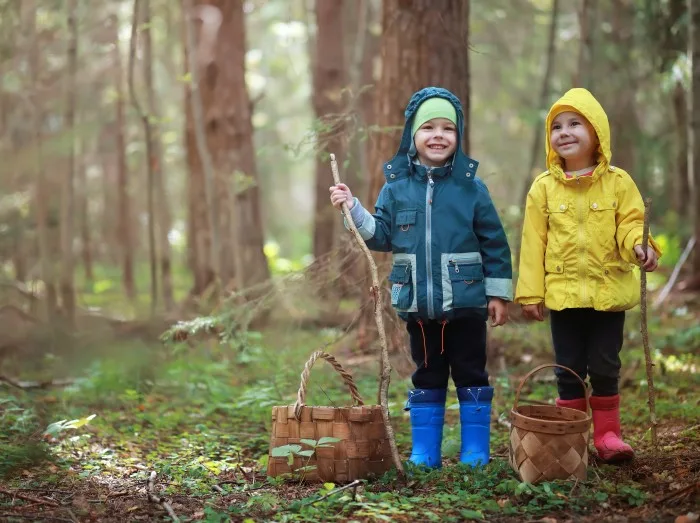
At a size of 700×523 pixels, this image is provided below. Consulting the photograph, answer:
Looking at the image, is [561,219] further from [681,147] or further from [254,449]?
[681,147]

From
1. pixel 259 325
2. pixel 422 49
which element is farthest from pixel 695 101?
pixel 259 325

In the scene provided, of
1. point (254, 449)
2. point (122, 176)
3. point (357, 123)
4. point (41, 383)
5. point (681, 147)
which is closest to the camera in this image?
point (254, 449)

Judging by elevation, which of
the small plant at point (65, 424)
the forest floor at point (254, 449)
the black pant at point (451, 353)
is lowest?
the forest floor at point (254, 449)

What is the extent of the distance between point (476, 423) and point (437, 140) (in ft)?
5.19

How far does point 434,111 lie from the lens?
4.09 m

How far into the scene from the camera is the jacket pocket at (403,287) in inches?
159

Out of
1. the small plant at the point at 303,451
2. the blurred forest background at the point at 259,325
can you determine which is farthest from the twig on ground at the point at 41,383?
the small plant at the point at 303,451

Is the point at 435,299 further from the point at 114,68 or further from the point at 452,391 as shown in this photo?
the point at 114,68

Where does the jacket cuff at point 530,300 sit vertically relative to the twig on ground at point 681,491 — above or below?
above

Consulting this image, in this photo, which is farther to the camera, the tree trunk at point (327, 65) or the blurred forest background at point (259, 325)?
the tree trunk at point (327, 65)

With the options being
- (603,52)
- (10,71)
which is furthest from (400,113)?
(10,71)

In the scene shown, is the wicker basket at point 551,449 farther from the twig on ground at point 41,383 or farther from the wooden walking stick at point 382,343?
the twig on ground at point 41,383

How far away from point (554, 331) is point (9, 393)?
12.8 ft

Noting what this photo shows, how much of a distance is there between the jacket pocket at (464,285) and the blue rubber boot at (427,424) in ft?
1.90
